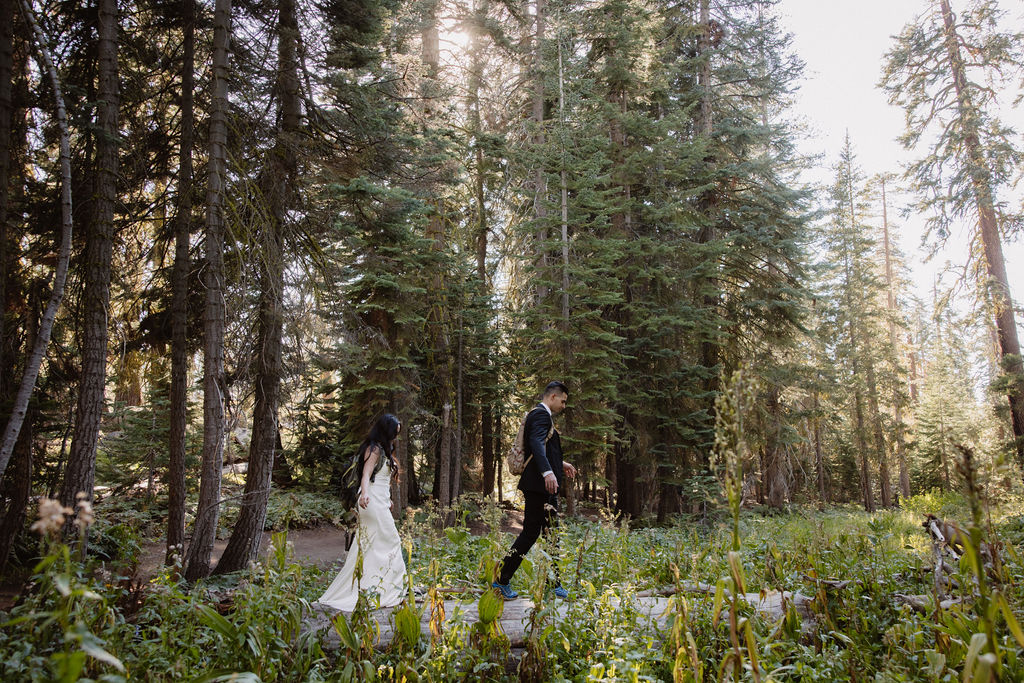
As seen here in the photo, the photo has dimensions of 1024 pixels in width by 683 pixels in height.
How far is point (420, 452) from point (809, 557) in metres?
13.0

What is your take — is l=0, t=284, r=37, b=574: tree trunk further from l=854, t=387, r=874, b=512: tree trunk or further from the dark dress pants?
l=854, t=387, r=874, b=512: tree trunk

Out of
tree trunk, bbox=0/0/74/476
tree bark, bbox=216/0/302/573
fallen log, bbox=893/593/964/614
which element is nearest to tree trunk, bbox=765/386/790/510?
fallen log, bbox=893/593/964/614

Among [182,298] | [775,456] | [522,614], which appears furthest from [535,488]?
[775,456]

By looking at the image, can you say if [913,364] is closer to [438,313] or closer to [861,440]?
[861,440]

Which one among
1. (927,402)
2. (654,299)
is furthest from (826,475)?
(654,299)

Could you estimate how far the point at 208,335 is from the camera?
770cm

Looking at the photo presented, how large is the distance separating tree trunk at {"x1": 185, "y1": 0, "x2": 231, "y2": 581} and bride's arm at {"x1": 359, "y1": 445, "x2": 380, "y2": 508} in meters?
3.05

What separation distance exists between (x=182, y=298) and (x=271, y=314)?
196cm

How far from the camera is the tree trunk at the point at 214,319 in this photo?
749 centimetres

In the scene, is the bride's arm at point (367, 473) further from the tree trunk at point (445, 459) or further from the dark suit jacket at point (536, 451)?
the tree trunk at point (445, 459)

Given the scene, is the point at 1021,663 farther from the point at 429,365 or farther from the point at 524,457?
the point at 429,365

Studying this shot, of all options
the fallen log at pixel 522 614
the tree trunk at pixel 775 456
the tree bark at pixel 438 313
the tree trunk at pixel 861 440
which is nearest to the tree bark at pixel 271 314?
the fallen log at pixel 522 614

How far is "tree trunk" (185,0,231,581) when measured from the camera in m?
7.49

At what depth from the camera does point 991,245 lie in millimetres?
14445
